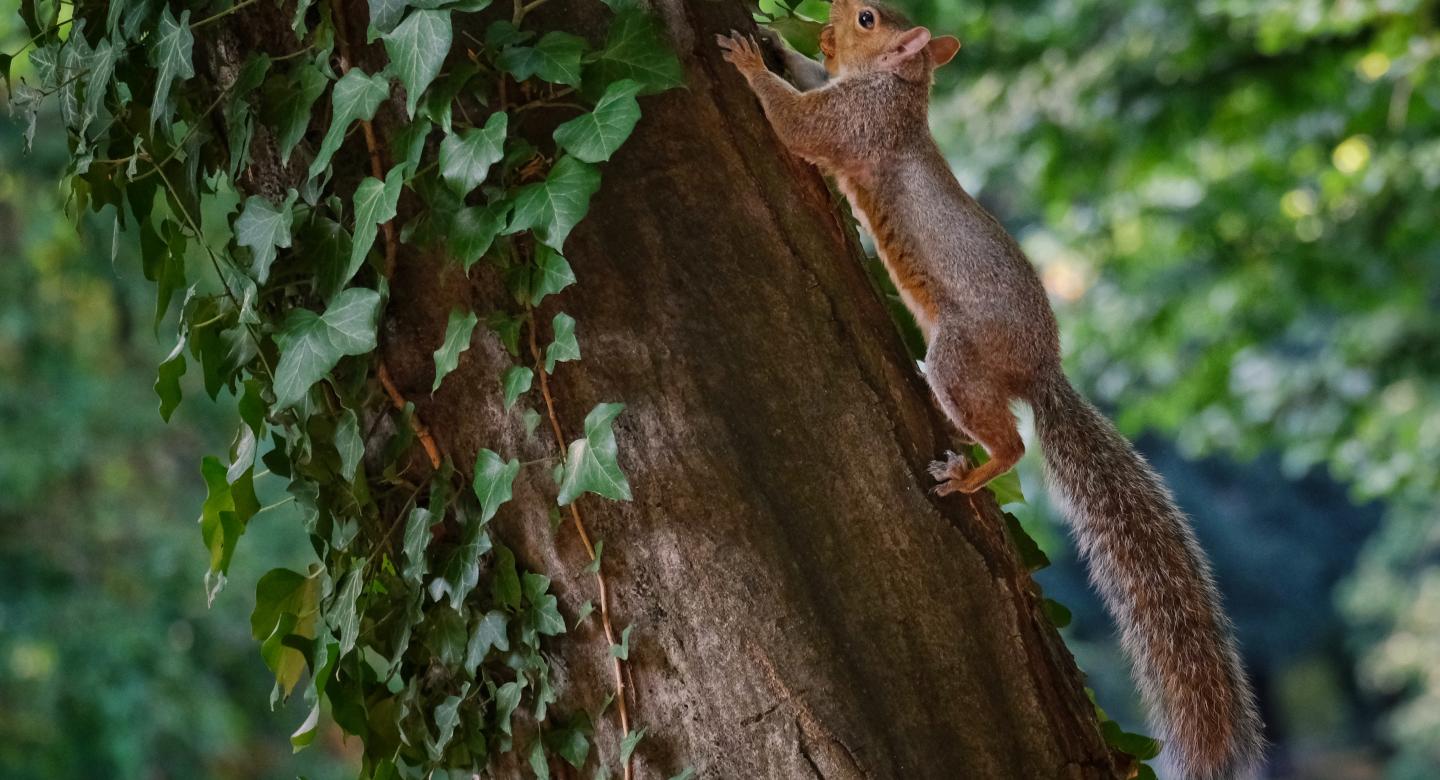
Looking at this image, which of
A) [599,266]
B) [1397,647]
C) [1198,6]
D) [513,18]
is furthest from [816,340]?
[1397,647]

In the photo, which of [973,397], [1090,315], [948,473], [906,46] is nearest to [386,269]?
[948,473]

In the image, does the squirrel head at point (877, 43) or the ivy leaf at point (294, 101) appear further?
the squirrel head at point (877, 43)

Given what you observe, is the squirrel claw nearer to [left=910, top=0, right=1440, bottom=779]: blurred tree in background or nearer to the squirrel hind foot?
the squirrel hind foot

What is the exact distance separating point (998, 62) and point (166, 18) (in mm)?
3734

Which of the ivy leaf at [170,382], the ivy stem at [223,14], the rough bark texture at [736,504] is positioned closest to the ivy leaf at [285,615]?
the ivy leaf at [170,382]

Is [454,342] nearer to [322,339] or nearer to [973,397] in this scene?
[322,339]

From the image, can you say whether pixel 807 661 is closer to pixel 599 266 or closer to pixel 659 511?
pixel 659 511

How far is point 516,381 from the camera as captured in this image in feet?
3.93

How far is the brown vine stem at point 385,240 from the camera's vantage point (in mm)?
1231

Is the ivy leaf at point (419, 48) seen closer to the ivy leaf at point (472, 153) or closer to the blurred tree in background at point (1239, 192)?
the ivy leaf at point (472, 153)

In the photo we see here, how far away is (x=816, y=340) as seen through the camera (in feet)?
4.17

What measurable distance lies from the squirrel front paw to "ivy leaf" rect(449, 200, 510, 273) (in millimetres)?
300

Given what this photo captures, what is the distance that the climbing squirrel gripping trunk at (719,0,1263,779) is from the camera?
1.54m

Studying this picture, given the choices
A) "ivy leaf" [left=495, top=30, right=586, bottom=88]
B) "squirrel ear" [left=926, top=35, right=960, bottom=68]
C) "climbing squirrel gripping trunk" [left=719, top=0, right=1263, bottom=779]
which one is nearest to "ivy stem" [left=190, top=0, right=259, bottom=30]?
"ivy leaf" [left=495, top=30, right=586, bottom=88]
